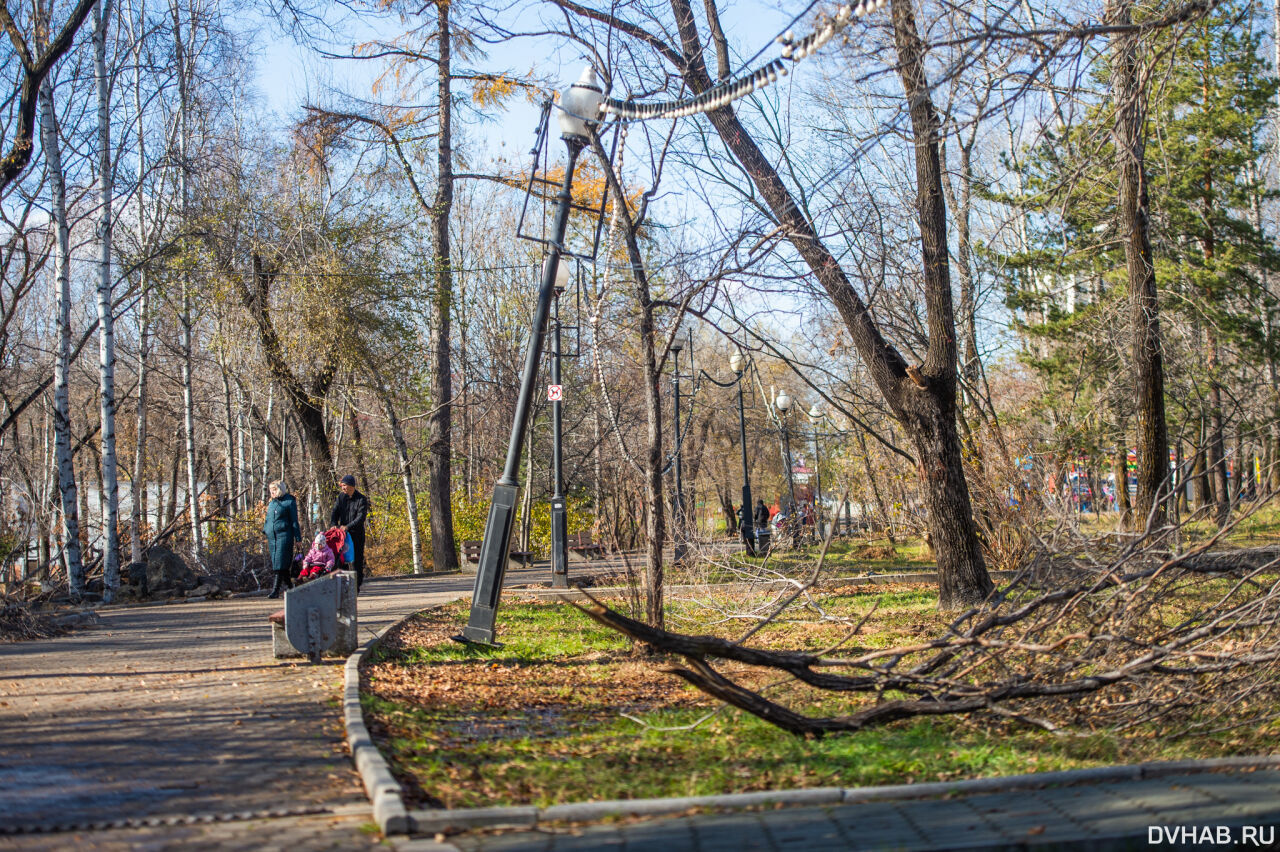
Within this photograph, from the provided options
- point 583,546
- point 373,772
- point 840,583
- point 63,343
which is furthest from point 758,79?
point 583,546

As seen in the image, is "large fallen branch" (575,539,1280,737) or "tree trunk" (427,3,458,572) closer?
"large fallen branch" (575,539,1280,737)

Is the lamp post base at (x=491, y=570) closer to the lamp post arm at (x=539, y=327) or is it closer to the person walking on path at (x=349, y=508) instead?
the lamp post arm at (x=539, y=327)

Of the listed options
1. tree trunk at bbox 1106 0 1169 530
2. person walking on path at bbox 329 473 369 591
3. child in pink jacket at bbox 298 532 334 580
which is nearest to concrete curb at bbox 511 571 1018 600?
tree trunk at bbox 1106 0 1169 530

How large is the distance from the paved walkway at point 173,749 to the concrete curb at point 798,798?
0.47 m

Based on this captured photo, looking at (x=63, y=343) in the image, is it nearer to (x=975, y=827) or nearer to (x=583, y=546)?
(x=583, y=546)

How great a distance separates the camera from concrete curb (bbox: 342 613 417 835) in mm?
4395

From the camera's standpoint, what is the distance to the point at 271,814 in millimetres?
4656

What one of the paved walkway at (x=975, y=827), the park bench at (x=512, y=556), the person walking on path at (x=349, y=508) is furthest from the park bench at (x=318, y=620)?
the park bench at (x=512, y=556)

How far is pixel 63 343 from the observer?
15.5 m

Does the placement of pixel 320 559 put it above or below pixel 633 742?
above

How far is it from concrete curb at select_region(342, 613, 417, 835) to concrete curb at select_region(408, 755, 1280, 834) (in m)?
0.08

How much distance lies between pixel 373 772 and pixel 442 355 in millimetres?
19988

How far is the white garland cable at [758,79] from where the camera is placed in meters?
7.30

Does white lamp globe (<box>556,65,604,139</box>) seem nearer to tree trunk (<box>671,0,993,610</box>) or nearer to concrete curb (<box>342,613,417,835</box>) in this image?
tree trunk (<box>671,0,993,610</box>)
